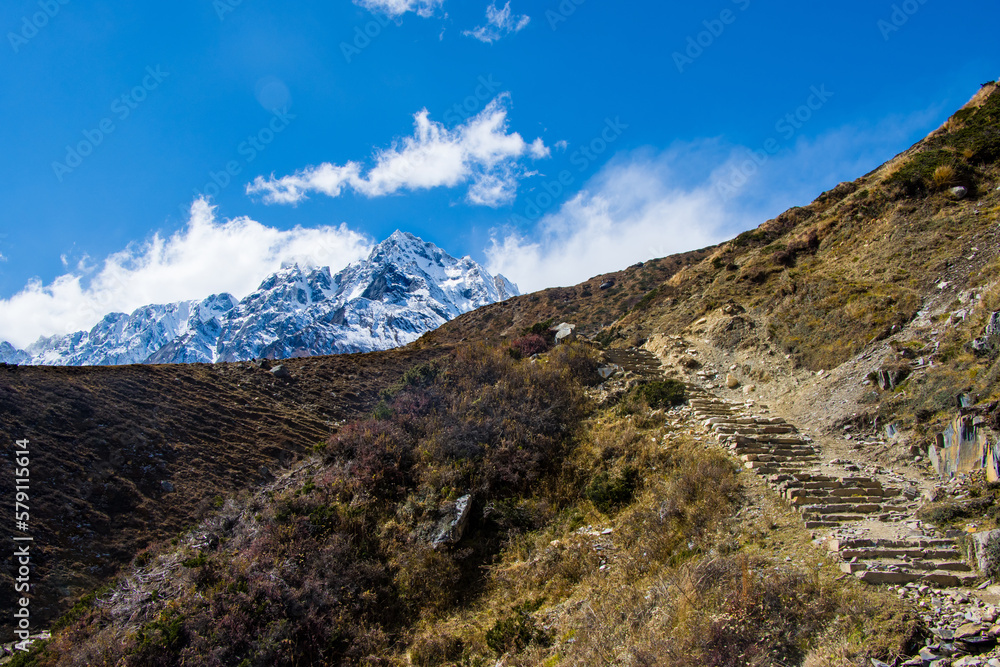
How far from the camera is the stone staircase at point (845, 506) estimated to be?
6172mm

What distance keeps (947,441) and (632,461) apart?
18.9ft

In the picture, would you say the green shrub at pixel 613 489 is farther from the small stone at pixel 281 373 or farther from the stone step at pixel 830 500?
the small stone at pixel 281 373

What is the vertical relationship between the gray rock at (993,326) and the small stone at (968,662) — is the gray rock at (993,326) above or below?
above

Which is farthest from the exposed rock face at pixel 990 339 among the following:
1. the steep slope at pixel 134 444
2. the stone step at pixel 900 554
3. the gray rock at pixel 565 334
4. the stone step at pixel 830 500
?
the steep slope at pixel 134 444

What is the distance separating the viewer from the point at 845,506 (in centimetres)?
813

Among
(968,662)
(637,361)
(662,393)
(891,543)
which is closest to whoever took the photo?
(968,662)

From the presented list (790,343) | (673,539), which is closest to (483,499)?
(673,539)

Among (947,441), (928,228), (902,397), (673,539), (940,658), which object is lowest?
(940,658)

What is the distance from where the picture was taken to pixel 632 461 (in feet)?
38.0

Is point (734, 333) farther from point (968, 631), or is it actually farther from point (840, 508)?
point (968, 631)

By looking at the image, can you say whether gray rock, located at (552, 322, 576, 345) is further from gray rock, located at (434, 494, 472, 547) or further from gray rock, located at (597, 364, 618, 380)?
gray rock, located at (434, 494, 472, 547)

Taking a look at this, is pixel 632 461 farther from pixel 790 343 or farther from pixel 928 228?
pixel 928 228

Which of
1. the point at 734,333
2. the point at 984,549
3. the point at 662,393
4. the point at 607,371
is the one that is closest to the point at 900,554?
the point at 984,549

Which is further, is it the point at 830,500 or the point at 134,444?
the point at 134,444
